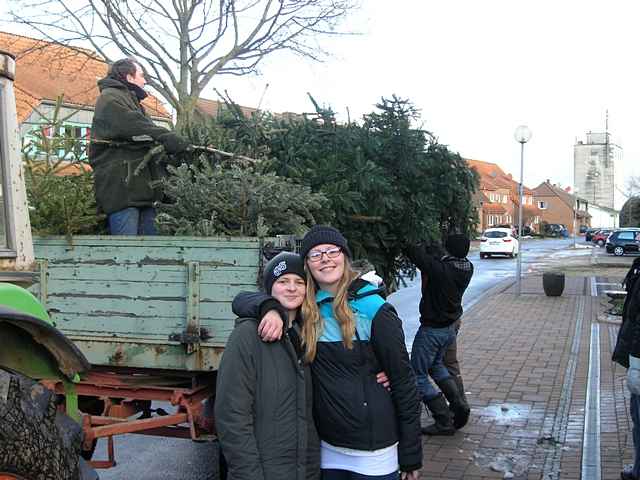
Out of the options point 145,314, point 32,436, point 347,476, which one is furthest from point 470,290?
point 32,436

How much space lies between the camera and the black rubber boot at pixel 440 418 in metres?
6.05

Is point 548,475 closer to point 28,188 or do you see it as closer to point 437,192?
point 437,192

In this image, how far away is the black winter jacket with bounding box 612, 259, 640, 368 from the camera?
4.68m

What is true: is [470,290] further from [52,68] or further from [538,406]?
[52,68]

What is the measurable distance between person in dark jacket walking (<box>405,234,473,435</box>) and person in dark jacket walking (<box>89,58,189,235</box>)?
7.23 feet

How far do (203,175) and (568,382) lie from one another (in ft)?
17.3

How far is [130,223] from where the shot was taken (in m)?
4.93

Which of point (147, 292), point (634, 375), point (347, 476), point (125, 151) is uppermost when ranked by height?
point (125, 151)

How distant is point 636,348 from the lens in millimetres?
4648

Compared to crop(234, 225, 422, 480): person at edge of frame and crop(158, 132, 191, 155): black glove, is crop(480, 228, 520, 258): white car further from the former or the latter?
crop(234, 225, 422, 480): person at edge of frame

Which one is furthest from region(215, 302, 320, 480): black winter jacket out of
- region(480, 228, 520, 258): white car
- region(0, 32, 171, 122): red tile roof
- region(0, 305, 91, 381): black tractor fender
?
region(480, 228, 520, 258): white car

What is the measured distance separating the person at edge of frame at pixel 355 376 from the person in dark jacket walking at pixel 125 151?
2148 mm

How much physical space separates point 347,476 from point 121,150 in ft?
9.43

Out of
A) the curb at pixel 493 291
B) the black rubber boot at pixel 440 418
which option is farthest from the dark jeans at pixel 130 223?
the curb at pixel 493 291
